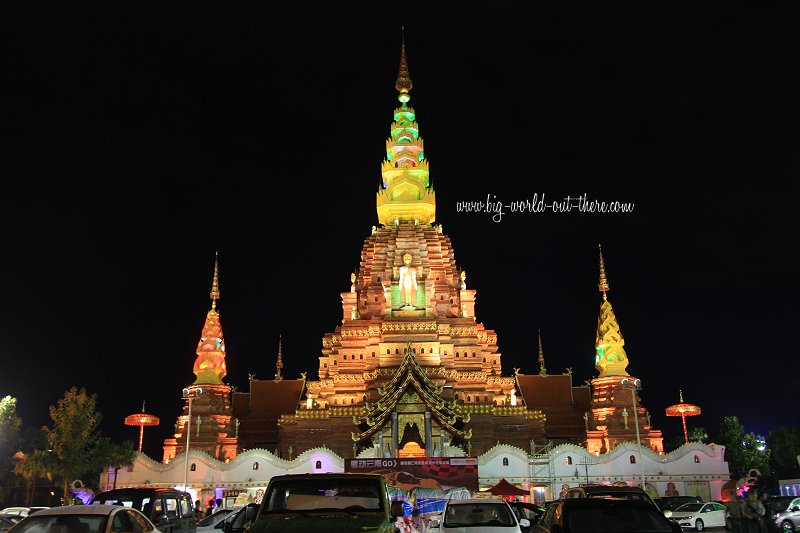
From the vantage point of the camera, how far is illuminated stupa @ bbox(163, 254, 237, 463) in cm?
5069

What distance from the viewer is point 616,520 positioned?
1075 cm

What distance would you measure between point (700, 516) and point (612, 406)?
23.0 m

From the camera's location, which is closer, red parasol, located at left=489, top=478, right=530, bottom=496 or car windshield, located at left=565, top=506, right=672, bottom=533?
car windshield, located at left=565, top=506, right=672, bottom=533

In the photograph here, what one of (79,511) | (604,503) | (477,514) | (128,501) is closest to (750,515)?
(477,514)

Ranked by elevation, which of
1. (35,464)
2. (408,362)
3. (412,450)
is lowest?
(35,464)

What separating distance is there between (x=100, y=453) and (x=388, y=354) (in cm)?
1938

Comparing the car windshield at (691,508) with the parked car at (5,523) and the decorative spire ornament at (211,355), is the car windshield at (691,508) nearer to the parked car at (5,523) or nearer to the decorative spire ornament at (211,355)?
the parked car at (5,523)

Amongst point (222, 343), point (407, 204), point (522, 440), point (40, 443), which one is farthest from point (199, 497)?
point (407, 204)

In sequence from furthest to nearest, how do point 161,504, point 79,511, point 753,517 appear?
point 161,504, point 753,517, point 79,511

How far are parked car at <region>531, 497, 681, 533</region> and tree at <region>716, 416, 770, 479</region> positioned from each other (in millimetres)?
52110

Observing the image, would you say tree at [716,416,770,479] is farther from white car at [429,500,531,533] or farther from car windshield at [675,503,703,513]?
white car at [429,500,531,533]

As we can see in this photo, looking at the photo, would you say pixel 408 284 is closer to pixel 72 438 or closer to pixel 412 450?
pixel 412 450

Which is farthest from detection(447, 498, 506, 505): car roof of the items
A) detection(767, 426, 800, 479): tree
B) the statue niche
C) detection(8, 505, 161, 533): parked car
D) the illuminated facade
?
detection(767, 426, 800, 479): tree

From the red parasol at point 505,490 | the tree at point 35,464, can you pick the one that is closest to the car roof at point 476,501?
the red parasol at point 505,490
